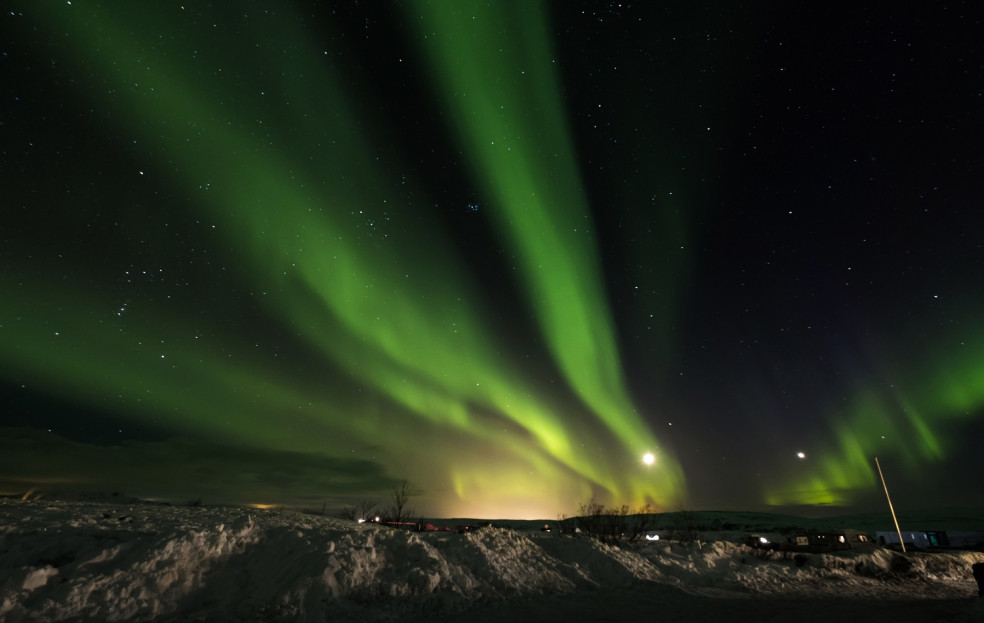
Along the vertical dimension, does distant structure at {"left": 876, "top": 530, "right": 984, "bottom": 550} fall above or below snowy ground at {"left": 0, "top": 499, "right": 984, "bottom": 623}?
above

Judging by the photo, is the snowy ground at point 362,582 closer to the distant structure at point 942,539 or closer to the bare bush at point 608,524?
the bare bush at point 608,524

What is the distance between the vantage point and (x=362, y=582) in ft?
38.3

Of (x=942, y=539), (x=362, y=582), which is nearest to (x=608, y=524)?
(x=362, y=582)

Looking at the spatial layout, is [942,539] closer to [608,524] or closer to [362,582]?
[608,524]

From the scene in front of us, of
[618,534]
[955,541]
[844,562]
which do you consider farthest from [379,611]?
[955,541]

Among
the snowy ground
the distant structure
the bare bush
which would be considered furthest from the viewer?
the distant structure

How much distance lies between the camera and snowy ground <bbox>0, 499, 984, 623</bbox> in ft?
31.9

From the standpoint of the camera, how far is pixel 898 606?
47.1ft

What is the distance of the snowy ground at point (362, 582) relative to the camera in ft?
31.9

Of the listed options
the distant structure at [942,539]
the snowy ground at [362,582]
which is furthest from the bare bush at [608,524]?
the distant structure at [942,539]

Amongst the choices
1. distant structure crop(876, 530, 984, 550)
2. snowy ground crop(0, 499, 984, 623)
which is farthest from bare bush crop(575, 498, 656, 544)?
distant structure crop(876, 530, 984, 550)

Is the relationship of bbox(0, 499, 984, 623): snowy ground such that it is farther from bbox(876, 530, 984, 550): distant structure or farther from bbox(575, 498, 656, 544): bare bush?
bbox(876, 530, 984, 550): distant structure

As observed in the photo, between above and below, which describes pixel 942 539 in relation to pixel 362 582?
above

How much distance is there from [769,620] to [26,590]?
16373 mm
